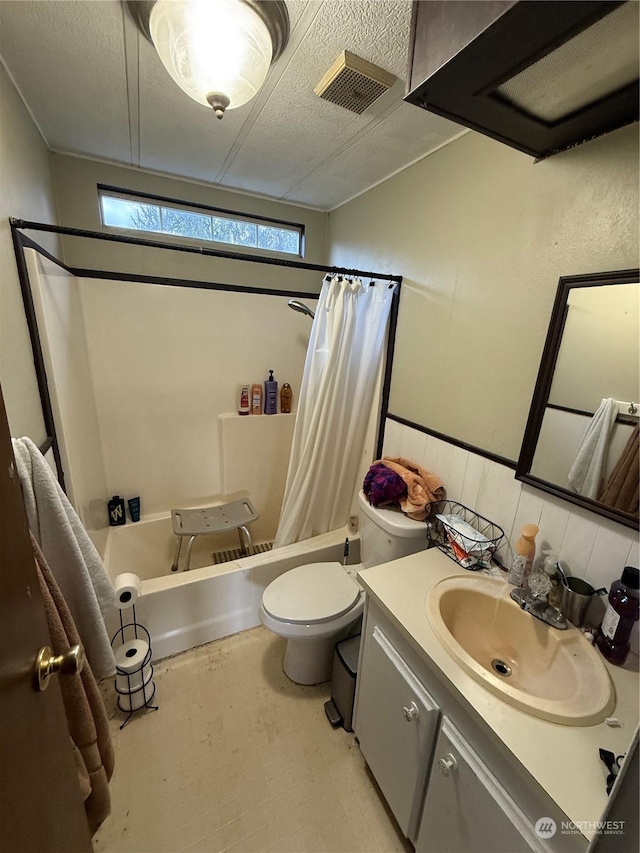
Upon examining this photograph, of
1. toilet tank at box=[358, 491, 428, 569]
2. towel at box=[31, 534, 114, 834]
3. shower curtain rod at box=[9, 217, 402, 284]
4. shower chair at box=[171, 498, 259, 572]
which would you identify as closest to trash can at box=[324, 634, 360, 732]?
toilet tank at box=[358, 491, 428, 569]

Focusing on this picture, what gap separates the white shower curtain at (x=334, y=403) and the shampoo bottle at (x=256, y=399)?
0.55 meters

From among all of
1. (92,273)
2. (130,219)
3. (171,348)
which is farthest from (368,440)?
(130,219)

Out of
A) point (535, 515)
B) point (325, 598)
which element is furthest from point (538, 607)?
point (325, 598)

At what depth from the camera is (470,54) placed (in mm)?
708

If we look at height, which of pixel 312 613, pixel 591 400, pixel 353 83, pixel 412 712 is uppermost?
pixel 353 83

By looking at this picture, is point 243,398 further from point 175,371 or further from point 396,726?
point 396,726

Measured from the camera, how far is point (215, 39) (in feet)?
2.92

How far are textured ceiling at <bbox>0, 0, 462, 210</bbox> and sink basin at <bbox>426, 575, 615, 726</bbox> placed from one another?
5.61 feet

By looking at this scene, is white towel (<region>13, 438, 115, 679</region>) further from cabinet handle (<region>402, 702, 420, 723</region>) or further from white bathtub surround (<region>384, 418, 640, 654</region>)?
white bathtub surround (<region>384, 418, 640, 654</region>)

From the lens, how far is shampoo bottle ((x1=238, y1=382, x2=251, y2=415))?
2.34 meters

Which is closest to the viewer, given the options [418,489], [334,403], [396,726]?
[396,726]

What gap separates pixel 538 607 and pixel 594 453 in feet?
1.62

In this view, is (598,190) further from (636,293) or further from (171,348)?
(171,348)

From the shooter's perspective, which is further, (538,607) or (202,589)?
(202,589)
